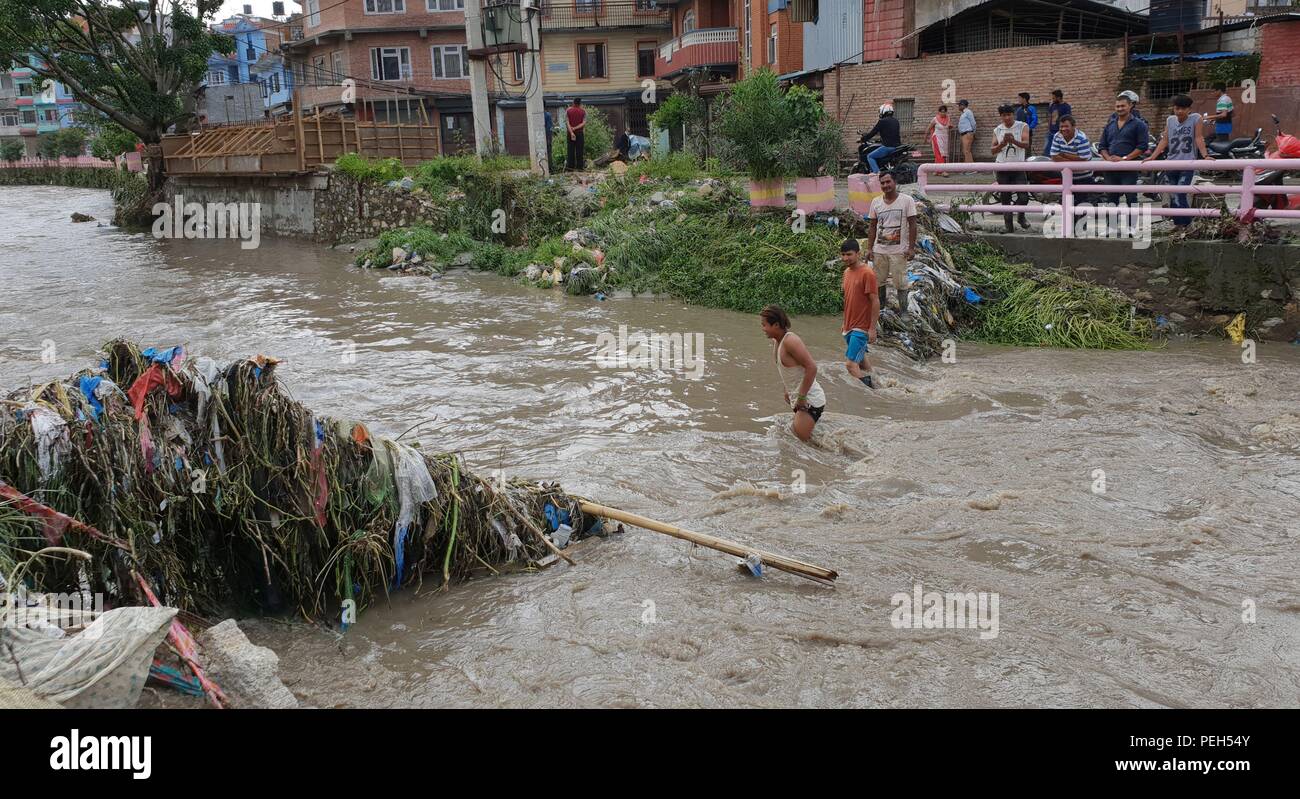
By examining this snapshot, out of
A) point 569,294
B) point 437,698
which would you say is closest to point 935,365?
point 569,294

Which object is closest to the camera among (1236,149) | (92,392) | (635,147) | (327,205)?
(92,392)

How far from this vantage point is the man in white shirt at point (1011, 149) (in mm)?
14555

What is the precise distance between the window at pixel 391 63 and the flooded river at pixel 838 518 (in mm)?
32347

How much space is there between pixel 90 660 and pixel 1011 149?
48.6ft

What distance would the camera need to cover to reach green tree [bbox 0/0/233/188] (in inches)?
1184

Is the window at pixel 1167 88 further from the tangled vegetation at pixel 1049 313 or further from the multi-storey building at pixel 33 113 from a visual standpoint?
the multi-storey building at pixel 33 113

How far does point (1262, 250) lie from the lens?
1191 cm

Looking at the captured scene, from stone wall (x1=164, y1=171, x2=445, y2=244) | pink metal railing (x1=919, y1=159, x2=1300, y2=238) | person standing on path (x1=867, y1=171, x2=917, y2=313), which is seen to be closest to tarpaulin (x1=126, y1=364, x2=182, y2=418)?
person standing on path (x1=867, y1=171, x2=917, y2=313)

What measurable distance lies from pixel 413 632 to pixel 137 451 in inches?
69.0

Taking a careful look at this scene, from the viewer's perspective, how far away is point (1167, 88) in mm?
20859

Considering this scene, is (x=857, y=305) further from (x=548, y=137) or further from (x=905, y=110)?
(x=905, y=110)

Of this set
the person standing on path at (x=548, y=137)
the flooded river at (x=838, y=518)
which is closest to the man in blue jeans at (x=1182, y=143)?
the flooded river at (x=838, y=518)

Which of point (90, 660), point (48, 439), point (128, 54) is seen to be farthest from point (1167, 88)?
point (128, 54)
